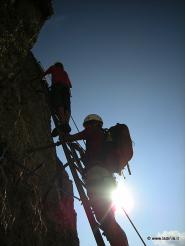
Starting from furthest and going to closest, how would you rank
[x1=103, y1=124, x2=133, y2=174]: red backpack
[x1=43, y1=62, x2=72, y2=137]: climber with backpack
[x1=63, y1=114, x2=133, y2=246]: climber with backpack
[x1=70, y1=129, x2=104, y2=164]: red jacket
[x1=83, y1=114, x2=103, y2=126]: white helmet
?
[x1=43, y1=62, x2=72, y2=137]: climber with backpack → [x1=83, y1=114, x2=103, y2=126]: white helmet → [x1=70, y1=129, x2=104, y2=164]: red jacket → [x1=103, y1=124, x2=133, y2=174]: red backpack → [x1=63, y1=114, x2=133, y2=246]: climber with backpack

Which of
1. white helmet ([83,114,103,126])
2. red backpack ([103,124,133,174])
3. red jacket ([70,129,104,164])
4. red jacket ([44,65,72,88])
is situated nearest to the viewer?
red backpack ([103,124,133,174])

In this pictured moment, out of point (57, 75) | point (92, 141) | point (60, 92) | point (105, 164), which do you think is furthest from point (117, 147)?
point (57, 75)

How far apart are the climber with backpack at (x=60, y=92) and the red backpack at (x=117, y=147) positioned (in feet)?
7.64

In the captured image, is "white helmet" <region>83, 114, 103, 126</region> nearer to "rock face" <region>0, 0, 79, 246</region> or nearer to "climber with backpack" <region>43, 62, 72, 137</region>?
"rock face" <region>0, 0, 79, 246</region>

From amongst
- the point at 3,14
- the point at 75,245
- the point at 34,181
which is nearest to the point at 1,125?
the point at 34,181

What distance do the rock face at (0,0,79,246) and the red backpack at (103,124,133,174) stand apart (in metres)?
1.47

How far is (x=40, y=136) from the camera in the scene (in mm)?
7930

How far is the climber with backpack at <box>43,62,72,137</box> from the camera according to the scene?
8156 mm

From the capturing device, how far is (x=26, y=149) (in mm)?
6727


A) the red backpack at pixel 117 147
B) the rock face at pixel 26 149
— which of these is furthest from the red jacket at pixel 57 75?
the red backpack at pixel 117 147

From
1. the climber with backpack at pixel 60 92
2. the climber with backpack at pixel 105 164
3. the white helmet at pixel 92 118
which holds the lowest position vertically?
the climber with backpack at pixel 105 164

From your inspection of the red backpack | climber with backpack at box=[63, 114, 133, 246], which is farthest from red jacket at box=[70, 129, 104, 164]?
the red backpack

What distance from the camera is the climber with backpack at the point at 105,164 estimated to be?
5.13 meters

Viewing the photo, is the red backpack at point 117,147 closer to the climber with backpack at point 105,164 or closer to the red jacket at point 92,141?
the climber with backpack at point 105,164
